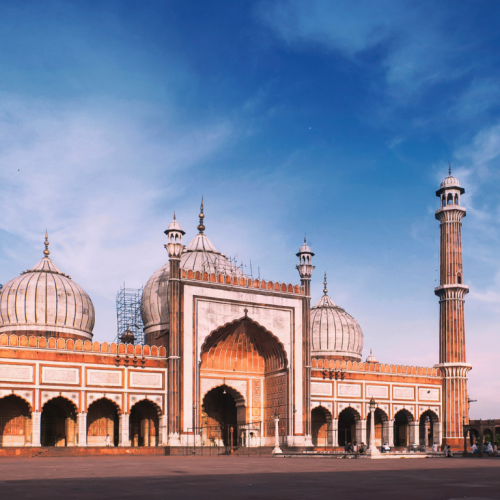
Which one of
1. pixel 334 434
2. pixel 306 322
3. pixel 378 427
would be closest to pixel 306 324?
pixel 306 322

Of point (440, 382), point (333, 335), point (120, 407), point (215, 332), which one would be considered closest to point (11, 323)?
point (120, 407)

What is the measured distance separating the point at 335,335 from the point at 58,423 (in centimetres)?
2181

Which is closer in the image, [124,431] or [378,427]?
[124,431]

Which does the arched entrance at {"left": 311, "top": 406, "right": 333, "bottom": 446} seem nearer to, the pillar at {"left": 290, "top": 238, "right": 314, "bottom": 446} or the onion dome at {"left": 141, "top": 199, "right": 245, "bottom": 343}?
the pillar at {"left": 290, "top": 238, "right": 314, "bottom": 446}

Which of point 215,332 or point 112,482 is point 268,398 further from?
point 112,482

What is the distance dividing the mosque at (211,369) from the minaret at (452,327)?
7 cm

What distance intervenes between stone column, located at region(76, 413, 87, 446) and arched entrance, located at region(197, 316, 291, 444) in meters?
7.64

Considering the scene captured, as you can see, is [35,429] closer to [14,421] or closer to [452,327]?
[14,421]

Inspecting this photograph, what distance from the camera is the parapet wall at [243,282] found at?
37.1 meters

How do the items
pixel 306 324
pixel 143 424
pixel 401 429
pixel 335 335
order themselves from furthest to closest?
pixel 335 335 < pixel 401 429 < pixel 306 324 < pixel 143 424

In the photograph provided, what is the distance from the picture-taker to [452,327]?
44250 millimetres

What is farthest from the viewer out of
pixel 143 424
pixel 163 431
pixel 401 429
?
pixel 401 429

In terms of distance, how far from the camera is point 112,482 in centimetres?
1195

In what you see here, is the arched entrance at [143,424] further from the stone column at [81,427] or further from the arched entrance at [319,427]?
the arched entrance at [319,427]
